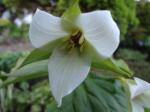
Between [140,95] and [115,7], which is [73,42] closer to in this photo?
[140,95]

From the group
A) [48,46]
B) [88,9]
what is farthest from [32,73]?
[88,9]

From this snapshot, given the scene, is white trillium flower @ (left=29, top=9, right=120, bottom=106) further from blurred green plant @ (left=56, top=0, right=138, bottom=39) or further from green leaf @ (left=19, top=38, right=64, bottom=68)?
blurred green plant @ (left=56, top=0, right=138, bottom=39)

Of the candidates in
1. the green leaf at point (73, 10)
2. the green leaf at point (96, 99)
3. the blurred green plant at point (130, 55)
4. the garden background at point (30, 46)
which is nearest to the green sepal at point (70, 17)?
the green leaf at point (73, 10)

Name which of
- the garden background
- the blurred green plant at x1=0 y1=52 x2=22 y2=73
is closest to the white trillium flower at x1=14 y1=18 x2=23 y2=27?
the garden background

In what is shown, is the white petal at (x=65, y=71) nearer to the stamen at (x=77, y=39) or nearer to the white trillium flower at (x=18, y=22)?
the stamen at (x=77, y=39)

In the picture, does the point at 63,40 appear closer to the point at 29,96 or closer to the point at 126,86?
the point at 126,86
